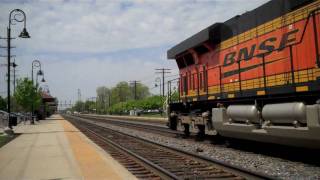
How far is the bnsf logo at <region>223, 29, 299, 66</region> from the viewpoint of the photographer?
437 inches

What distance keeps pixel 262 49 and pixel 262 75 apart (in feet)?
2.63

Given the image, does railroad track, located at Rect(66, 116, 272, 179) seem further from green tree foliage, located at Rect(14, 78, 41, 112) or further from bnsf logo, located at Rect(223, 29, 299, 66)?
green tree foliage, located at Rect(14, 78, 41, 112)

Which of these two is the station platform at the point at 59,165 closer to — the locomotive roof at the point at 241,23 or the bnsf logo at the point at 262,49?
the bnsf logo at the point at 262,49

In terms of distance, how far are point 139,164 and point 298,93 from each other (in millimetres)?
4555

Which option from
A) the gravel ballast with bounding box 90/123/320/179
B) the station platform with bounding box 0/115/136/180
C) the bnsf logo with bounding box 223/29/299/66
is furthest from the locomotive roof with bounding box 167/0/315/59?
the station platform with bounding box 0/115/136/180

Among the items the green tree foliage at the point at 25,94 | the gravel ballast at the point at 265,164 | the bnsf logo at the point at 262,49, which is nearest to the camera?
the gravel ballast at the point at 265,164

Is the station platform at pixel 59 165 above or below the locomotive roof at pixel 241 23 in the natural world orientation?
below

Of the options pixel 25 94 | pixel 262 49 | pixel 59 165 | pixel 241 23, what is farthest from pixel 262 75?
pixel 25 94

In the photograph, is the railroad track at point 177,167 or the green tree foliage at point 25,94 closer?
the railroad track at point 177,167

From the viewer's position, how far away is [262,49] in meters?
12.3

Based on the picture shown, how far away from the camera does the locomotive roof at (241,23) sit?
11.4m

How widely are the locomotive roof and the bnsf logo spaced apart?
635 mm

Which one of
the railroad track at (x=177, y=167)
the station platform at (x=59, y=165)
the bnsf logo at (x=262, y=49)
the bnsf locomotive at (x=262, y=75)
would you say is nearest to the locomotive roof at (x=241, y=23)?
the bnsf locomotive at (x=262, y=75)

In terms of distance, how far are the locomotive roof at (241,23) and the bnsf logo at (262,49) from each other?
2.08 feet
